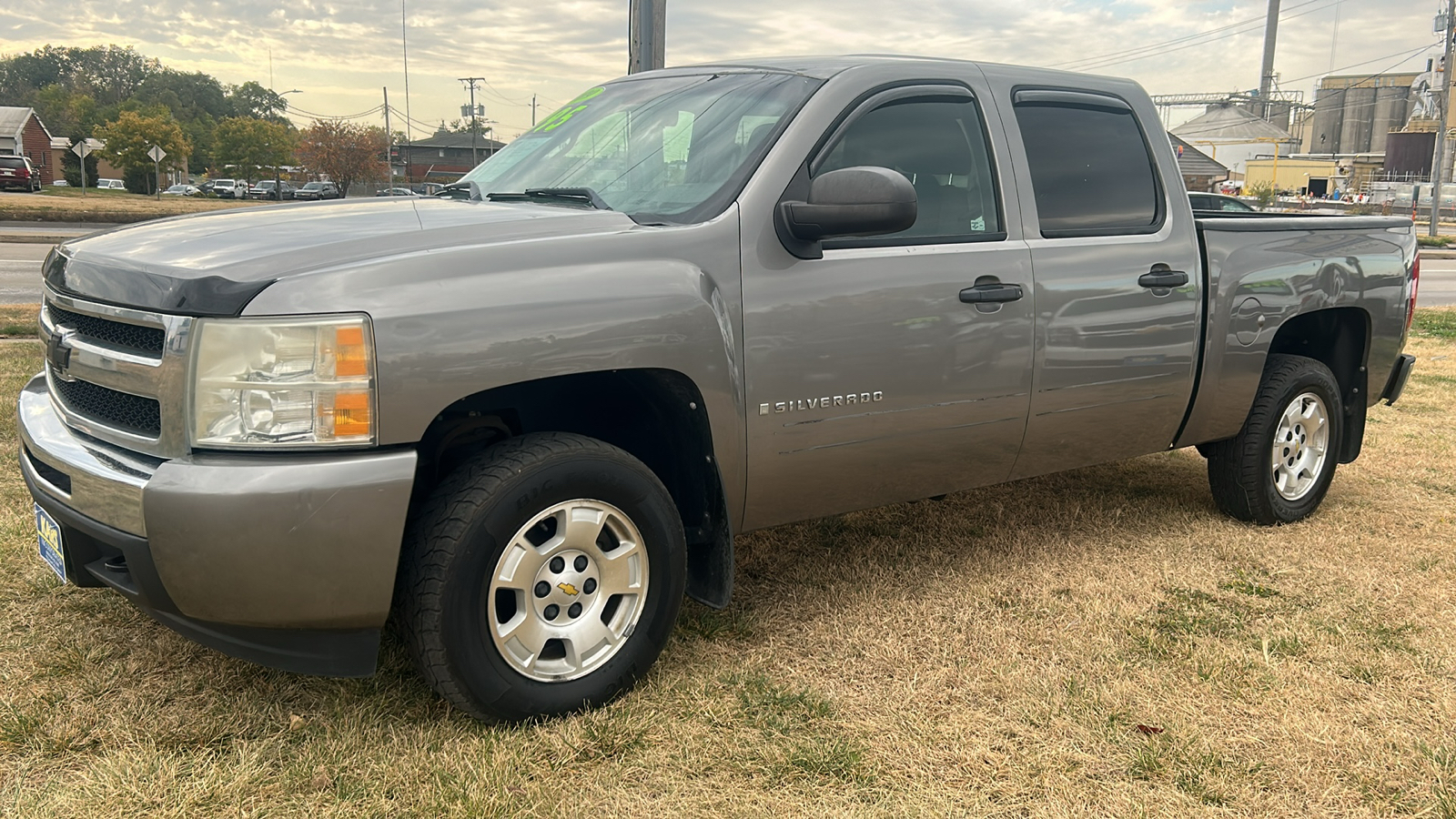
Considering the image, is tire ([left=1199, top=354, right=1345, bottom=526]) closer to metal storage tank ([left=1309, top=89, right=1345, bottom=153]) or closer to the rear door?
the rear door

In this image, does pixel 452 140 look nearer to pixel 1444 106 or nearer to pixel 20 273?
pixel 1444 106

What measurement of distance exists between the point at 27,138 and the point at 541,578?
308 feet

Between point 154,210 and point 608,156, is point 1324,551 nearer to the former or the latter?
point 608,156

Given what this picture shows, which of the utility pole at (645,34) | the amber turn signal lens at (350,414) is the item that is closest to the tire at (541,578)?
the amber turn signal lens at (350,414)

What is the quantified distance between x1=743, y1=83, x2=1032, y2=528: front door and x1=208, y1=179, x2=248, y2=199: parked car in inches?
2507

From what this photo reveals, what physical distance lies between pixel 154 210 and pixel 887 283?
34481 millimetres

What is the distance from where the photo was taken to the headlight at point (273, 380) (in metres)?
2.53

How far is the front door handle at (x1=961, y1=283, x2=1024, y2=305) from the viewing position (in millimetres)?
3660

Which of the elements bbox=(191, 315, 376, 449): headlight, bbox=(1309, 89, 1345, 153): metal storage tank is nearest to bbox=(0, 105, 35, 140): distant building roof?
bbox=(191, 315, 376, 449): headlight

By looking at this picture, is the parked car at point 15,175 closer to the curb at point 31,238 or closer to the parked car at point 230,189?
the parked car at point 230,189

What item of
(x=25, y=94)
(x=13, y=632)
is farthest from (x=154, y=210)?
(x=25, y=94)

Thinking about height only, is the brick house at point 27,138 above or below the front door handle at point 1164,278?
above

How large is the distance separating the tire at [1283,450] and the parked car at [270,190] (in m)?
58.4

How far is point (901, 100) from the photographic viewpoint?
3732 mm
